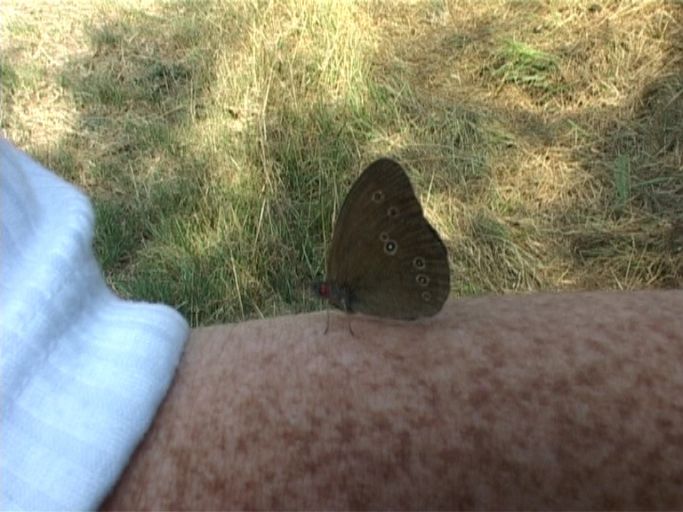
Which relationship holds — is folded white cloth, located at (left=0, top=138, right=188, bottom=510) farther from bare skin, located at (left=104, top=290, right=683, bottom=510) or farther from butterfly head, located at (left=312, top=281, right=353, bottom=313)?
butterfly head, located at (left=312, top=281, right=353, bottom=313)

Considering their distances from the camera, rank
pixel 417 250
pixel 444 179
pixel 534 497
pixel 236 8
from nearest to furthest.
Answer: pixel 534 497 → pixel 417 250 → pixel 444 179 → pixel 236 8

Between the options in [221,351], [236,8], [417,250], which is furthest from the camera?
[236,8]

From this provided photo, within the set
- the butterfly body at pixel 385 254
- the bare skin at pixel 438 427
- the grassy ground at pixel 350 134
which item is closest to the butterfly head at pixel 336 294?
the butterfly body at pixel 385 254

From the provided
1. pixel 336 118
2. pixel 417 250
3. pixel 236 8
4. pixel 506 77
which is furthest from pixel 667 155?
pixel 417 250

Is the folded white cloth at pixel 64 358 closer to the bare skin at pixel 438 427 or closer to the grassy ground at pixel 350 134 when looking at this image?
the bare skin at pixel 438 427

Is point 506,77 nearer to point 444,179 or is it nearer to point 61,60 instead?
point 444,179

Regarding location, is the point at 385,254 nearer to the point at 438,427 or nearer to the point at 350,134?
the point at 438,427

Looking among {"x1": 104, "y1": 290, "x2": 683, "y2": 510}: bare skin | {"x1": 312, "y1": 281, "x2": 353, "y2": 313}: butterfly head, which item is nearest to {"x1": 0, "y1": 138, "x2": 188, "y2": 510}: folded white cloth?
{"x1": 104, "y1": 290, "x2": 683, "y2": 510}: bare skin
